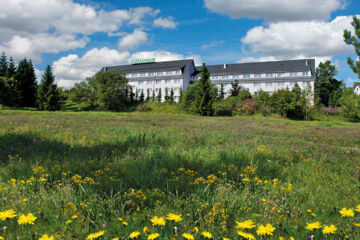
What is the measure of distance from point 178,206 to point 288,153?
4.21 m

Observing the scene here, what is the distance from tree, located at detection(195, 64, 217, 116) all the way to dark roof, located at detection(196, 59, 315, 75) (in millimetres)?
30690

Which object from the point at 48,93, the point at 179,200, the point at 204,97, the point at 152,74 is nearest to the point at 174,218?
the point at 179,200

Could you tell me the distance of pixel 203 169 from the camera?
160 inches

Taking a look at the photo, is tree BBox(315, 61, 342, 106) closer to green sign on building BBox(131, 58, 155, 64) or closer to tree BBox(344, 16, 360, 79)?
green sign on building BBox(131, 58, 155, 64)

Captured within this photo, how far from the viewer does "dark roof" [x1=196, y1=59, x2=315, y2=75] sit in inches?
2313

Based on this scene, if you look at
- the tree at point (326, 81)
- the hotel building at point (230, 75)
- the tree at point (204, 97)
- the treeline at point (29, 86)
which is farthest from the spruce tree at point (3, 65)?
the tree at point (326, 81)

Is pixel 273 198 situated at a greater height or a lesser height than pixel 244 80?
lesser

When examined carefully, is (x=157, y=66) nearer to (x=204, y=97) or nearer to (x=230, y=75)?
(x=230, y=75)

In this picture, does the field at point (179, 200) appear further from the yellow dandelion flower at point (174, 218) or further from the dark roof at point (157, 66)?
the dark roof at point (157, 66)

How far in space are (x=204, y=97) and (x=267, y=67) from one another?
36299 millimetres

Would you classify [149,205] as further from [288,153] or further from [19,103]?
[19,103]

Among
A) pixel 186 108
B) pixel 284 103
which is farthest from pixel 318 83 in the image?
pixel 186 108

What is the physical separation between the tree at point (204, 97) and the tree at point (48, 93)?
28.4 m

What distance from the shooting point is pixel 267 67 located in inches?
2479
